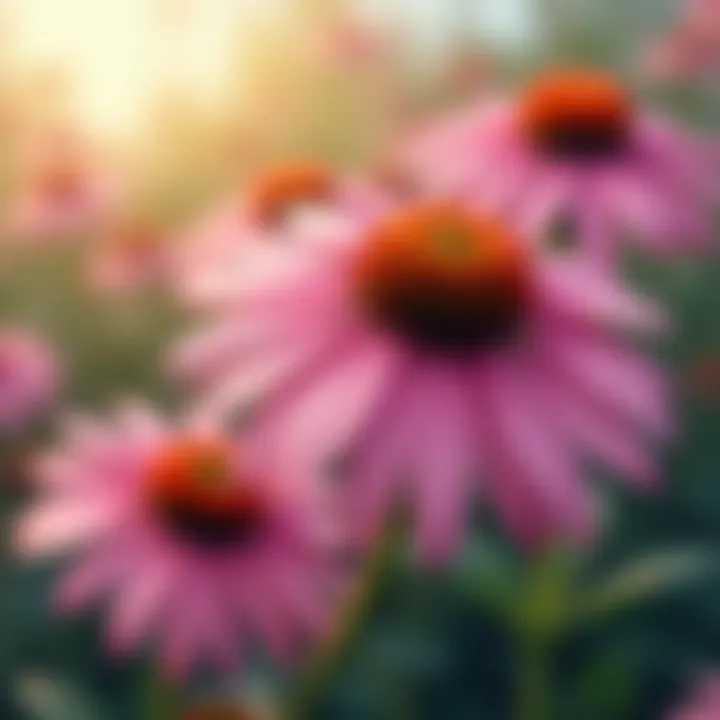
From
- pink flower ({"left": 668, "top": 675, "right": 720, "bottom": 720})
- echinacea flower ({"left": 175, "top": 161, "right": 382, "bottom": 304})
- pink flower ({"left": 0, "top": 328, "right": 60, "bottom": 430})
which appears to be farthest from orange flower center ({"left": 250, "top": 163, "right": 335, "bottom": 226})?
pink flower ({"left": 668, "top": 675, "right": 720, "bottom": 720})

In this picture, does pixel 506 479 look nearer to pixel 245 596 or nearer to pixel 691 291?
pixel 245 596

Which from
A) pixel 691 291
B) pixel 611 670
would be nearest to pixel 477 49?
pixel 691 291

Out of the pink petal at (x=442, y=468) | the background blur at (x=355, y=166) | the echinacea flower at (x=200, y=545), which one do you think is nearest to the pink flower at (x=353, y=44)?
the background blur at (x=355, y=166)

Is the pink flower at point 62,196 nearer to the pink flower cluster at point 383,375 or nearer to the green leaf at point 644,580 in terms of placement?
the pink flower cluster at point 383,375

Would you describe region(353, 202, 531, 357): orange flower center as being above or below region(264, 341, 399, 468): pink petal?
above

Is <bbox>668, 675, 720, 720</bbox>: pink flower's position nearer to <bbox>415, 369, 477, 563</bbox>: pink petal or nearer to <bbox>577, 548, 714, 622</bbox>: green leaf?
<bbox>577, 548, 714, 622</bbox>: green leaf

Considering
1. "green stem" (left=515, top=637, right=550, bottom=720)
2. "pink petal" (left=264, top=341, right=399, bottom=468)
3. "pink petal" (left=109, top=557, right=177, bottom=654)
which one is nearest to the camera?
"pink petal" (left=264, top=341, right=399, bottom=468)

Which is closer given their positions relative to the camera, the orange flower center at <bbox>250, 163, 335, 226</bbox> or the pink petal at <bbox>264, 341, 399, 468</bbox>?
the pink petal at <bbox>264, 341, 399, 468</bbox>

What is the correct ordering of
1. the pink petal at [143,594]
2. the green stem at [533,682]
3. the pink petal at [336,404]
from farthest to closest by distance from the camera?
the green stem at [533,682] → the pink petal at [143,594] → the pink petal at [336,404]
